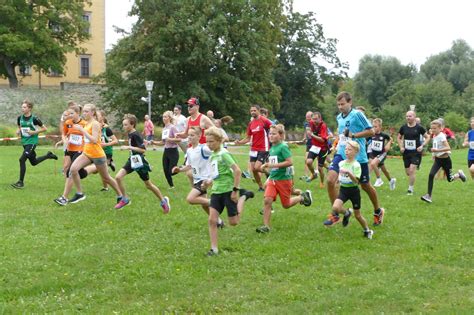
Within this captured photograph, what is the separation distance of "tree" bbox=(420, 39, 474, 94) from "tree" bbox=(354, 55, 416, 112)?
272cm

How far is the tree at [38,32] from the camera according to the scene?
50656 mm

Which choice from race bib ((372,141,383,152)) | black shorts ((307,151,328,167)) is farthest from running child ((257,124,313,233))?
race bib ((372,141,383,152))

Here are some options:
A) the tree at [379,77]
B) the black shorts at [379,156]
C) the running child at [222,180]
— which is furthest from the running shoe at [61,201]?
the tree at [379,77]

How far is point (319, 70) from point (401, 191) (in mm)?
Result: 51236

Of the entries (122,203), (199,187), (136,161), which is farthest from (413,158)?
(199,187)

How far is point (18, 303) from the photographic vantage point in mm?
5754

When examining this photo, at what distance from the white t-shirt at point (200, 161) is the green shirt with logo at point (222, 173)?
2.89 feet

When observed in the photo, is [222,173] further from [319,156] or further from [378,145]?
[378,145]

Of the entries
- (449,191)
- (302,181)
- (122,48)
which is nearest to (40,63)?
(122,48)

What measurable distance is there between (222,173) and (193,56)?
3704 centimetres

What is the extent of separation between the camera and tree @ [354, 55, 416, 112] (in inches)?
3142

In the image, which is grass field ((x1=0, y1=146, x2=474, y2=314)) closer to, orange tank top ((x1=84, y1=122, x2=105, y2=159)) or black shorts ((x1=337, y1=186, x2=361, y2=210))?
black shorts ((x1=337, y1=186, x2=361, y2=210))

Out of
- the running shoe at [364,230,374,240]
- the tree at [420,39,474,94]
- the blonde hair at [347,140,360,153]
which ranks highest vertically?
the tree at [420,39,474,94]

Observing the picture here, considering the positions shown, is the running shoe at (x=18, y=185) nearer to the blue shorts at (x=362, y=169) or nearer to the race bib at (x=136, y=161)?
the race bib at (x=136, y=161)
